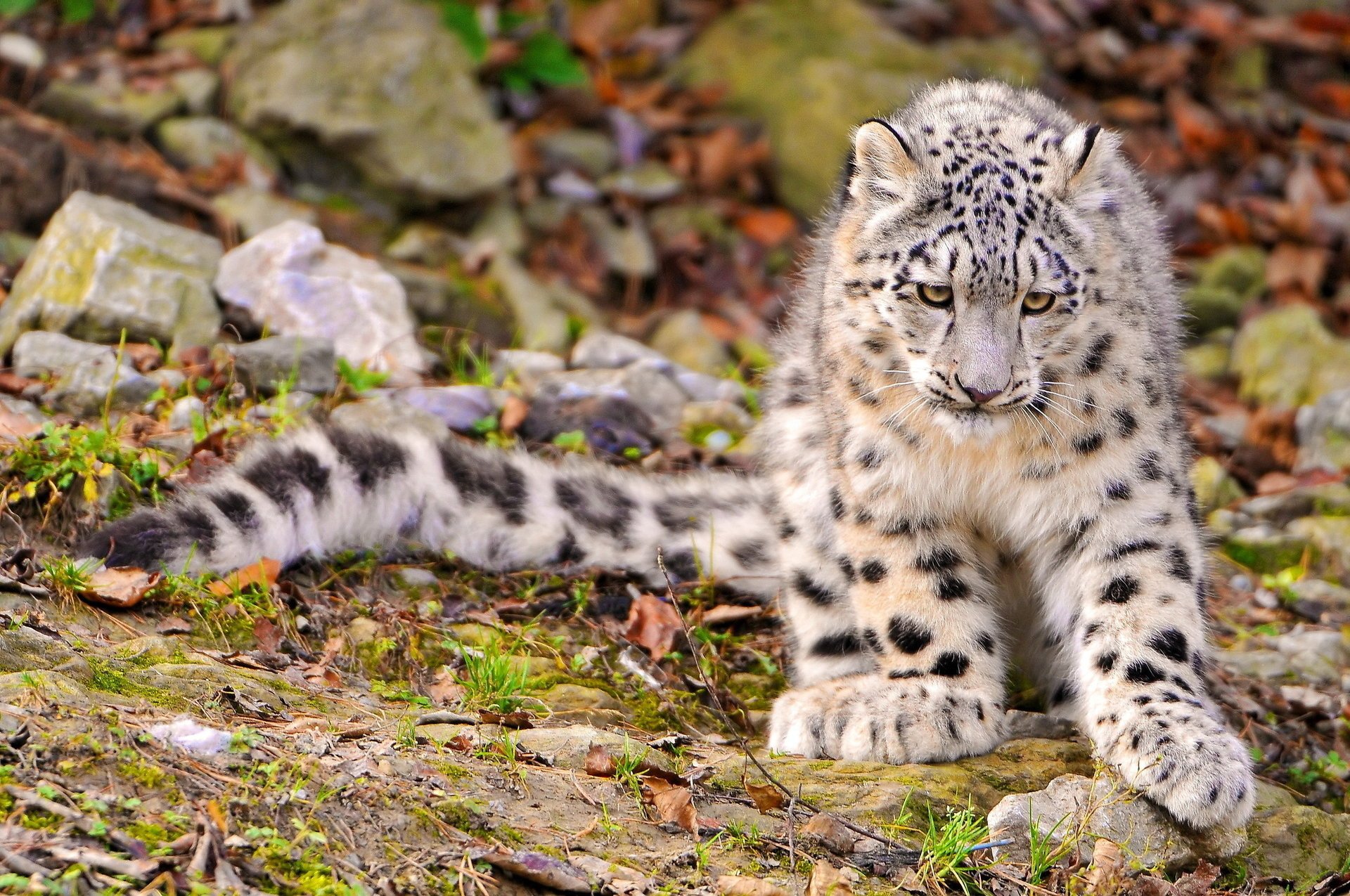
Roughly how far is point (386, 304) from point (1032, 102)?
301 cm

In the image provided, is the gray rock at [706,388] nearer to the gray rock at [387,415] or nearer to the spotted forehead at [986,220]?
the gray rock at [387,415]

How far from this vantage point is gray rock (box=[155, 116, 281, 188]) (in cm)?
782

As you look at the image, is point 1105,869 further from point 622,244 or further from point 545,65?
point 545,65

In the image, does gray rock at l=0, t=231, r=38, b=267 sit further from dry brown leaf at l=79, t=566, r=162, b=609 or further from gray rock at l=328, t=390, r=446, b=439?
dry brown leaf at l=79, t=566, r=162, b=609

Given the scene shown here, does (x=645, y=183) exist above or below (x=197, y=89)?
below

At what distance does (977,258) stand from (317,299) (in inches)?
130

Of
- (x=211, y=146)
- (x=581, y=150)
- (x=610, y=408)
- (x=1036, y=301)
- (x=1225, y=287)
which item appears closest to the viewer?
(x=1036, y=301)

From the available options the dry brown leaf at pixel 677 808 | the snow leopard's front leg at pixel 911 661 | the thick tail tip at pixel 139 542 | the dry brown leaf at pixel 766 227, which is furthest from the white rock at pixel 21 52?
the dry brown leaf at pixel 677 808

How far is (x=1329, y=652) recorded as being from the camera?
18.6 feet

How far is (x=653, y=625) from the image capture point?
499cm

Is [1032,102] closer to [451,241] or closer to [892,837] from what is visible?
[892,837]

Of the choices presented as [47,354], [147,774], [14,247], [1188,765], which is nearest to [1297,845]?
[1188,765]

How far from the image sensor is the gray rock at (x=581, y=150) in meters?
9.24

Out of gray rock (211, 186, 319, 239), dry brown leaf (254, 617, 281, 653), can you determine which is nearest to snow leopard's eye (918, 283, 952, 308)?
dry brown leaf (254, 617, 281, 653)
